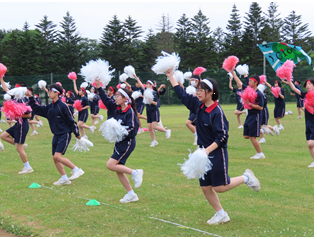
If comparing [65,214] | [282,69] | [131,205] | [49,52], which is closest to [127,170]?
[131,205]

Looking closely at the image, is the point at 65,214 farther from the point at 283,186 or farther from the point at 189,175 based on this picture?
the point at 283,186

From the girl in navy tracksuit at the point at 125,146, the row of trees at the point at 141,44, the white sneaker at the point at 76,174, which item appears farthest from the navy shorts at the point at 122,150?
the row of trees at the point at 141,44

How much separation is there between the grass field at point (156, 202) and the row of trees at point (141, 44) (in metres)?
41.9

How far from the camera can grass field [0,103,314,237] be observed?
180 inches

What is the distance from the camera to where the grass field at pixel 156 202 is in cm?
458

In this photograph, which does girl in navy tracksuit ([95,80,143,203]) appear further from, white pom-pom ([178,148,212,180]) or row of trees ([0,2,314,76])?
row of trees ([0,2,314,76])

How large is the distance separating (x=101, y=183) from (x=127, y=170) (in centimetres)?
148

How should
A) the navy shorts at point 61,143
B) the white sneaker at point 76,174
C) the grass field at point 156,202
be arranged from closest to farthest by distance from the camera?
1. the grass field at point 156,202
2. the navy shorts at point 61,143
3. the white sneaker at point 76,174

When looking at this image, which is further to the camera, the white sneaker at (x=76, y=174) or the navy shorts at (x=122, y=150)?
the white sneaker at (x=76, y=174)

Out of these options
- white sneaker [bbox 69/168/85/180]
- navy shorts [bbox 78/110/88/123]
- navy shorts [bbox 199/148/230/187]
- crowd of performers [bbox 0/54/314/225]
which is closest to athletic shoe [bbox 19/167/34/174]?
crowd of performers [bbox 0/54/314/225]

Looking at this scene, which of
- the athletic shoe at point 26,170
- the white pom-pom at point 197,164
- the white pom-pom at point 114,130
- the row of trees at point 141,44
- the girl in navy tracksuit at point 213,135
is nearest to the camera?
the white pom-pom at point 197,164

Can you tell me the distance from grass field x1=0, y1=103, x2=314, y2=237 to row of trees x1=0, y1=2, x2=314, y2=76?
4185cm

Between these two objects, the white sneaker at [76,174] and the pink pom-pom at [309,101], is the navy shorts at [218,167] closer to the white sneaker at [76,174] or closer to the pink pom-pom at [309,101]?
the pink pom-pom at [309,101]

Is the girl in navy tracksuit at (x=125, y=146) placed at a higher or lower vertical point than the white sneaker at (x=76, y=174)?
higher
